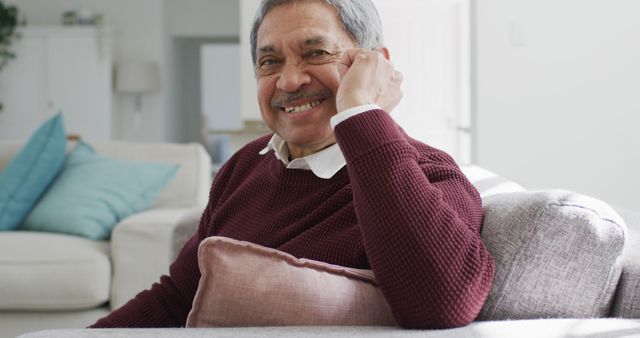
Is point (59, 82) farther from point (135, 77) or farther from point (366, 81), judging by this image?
point (366, 81)

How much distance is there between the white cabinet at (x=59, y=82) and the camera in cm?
802

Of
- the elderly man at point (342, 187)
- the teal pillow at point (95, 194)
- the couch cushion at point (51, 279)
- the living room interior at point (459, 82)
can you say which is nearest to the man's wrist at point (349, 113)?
the elderly man at point (342, 187)

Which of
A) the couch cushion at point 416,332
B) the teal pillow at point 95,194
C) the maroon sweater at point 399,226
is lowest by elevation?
the teal pillow at point 95,194

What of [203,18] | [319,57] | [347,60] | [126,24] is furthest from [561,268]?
[203,18]

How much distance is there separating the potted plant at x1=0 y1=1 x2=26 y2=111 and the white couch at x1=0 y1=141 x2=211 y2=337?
19.9 ft

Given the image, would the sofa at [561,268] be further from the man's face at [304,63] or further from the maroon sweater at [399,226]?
the man's face at [304,63]

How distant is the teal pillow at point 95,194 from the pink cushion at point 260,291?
185 centimetres

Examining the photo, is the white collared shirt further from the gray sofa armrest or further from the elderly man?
the gray sofa armrest

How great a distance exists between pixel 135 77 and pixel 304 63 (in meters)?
7.28

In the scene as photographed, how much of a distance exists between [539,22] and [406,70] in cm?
148

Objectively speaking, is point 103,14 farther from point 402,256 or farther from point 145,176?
point 402,256

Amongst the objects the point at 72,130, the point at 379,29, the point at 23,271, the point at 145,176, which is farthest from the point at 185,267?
the point at 72,130

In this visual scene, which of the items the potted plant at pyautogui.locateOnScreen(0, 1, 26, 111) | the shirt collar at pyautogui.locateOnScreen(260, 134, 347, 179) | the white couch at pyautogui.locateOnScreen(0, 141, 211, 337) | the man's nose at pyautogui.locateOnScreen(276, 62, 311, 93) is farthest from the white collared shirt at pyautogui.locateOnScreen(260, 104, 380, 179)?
the potted plant at pyautogui.locateOnScreen(0, 1, 26, 111)

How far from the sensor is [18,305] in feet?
7.57
